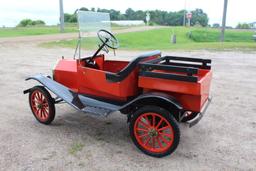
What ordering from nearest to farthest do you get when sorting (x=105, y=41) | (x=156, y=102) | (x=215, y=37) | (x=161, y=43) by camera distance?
(x=156, y=102), (x=105, y=41), (x=161, y=43), (x=215, y=37)

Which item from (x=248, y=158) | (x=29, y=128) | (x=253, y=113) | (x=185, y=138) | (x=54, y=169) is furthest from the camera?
(x=253, y=113)

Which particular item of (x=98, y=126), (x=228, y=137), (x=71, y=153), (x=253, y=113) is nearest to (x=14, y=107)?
(x=98, y=126)

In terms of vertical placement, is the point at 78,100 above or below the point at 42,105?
above

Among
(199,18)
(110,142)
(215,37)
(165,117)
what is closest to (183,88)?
(165,117)

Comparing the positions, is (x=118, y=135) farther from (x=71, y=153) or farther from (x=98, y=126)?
(x=71, y=153)

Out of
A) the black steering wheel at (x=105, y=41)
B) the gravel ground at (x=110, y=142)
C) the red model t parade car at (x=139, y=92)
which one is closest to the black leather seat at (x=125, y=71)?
the red model t parade car at (x=139, y=92)

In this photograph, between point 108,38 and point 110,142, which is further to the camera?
point 108,38

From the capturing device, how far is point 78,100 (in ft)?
13.9

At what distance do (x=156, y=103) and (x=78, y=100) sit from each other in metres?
1.27

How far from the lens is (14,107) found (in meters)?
5.34

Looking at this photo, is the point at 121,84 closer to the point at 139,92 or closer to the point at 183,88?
the point at 139,92

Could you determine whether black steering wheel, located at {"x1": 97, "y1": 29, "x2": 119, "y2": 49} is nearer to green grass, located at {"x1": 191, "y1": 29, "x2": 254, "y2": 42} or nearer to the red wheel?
the red wheel

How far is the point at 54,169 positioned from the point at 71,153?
392 millimetres

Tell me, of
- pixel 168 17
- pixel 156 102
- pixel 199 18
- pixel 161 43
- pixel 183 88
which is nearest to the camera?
pixel 183 88
